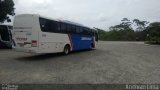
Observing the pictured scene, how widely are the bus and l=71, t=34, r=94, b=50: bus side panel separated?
103cm

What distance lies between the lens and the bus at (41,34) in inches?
553

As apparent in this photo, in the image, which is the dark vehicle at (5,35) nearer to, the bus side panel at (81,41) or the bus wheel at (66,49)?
the bus side panel at (81,41)

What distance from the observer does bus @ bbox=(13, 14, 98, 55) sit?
46.1ft

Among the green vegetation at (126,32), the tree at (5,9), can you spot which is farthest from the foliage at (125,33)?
the tree at (5,9)

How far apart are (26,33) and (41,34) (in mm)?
935

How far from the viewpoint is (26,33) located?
14.2 meters

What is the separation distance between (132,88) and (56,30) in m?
9.79

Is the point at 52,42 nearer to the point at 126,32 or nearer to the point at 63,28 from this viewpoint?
the point at 63,28

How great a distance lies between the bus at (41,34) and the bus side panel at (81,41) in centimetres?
103

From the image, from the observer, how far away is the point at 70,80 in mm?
8305

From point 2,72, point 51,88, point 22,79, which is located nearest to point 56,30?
point 2,72

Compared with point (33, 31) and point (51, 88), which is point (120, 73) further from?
point (33, 31)

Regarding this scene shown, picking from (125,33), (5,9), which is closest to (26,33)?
(5,9)

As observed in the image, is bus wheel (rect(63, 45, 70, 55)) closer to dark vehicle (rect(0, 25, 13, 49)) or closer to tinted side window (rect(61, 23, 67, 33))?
tinted side window (rect(61, 23, 67, 33))
